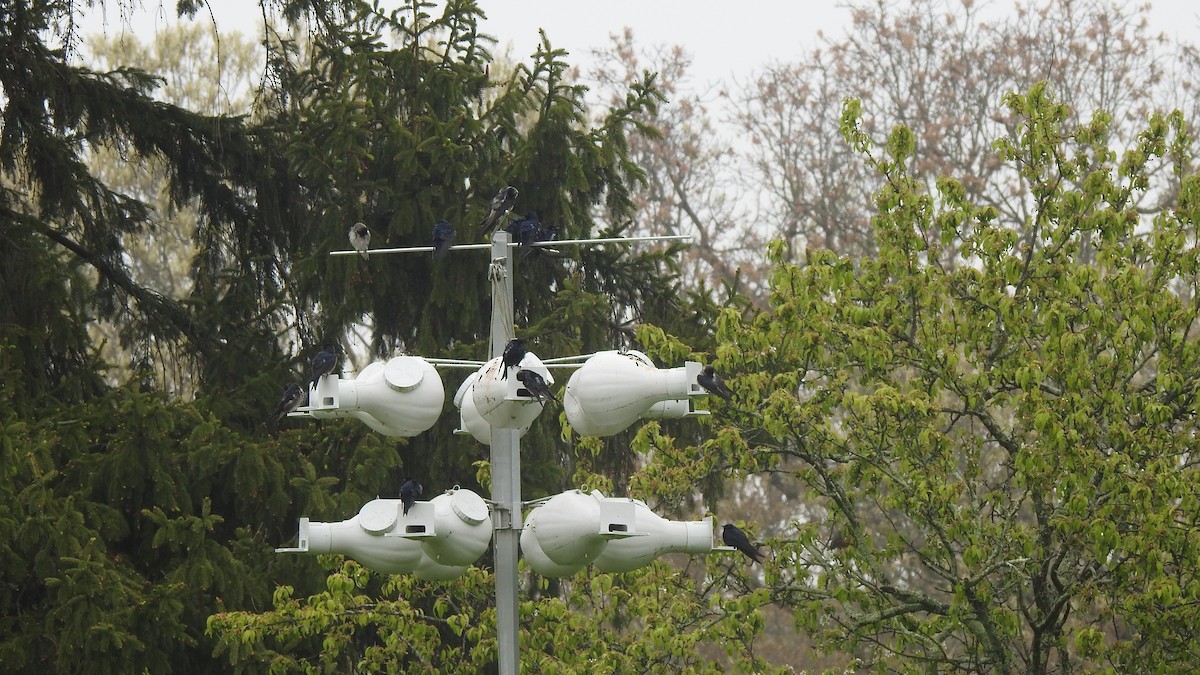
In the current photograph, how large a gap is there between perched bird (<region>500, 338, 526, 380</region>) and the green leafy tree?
2.76 metres

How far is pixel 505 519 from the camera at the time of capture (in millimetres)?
5500

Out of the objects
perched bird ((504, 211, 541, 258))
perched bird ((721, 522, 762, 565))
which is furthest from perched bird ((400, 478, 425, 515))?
perched bird ((721, 522, 762, 565))

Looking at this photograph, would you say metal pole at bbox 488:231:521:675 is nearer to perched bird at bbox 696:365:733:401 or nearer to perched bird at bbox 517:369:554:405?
perched bird at bbox 517:369:554:405

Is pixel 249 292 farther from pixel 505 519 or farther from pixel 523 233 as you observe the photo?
pixel 505 519

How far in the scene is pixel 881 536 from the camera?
65.3 ft

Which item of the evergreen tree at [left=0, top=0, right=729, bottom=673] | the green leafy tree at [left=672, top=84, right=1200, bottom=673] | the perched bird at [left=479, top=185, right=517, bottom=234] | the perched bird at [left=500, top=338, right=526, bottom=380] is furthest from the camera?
the evergreen tree at [left=0, top=0, right=729, bottom=673]

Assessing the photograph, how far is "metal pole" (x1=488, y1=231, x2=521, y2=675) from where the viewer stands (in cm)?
548

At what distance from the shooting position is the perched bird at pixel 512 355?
201 inches

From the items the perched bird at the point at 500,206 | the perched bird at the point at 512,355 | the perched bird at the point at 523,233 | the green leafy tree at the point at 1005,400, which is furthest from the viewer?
the green leafy tree at the point at 1005,400

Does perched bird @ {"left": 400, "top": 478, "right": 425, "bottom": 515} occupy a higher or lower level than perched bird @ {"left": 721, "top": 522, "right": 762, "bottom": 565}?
higher

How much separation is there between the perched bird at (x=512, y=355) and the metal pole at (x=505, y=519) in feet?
1.37

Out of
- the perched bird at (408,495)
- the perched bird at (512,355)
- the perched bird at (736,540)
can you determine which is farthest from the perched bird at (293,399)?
the perched bird at (736,540)

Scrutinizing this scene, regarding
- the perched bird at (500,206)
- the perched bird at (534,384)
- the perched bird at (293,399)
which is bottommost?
the perched bird at (534,384)

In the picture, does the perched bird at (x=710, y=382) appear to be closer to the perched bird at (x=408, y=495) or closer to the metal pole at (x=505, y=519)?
the metal pole at (x=505, y=519)
